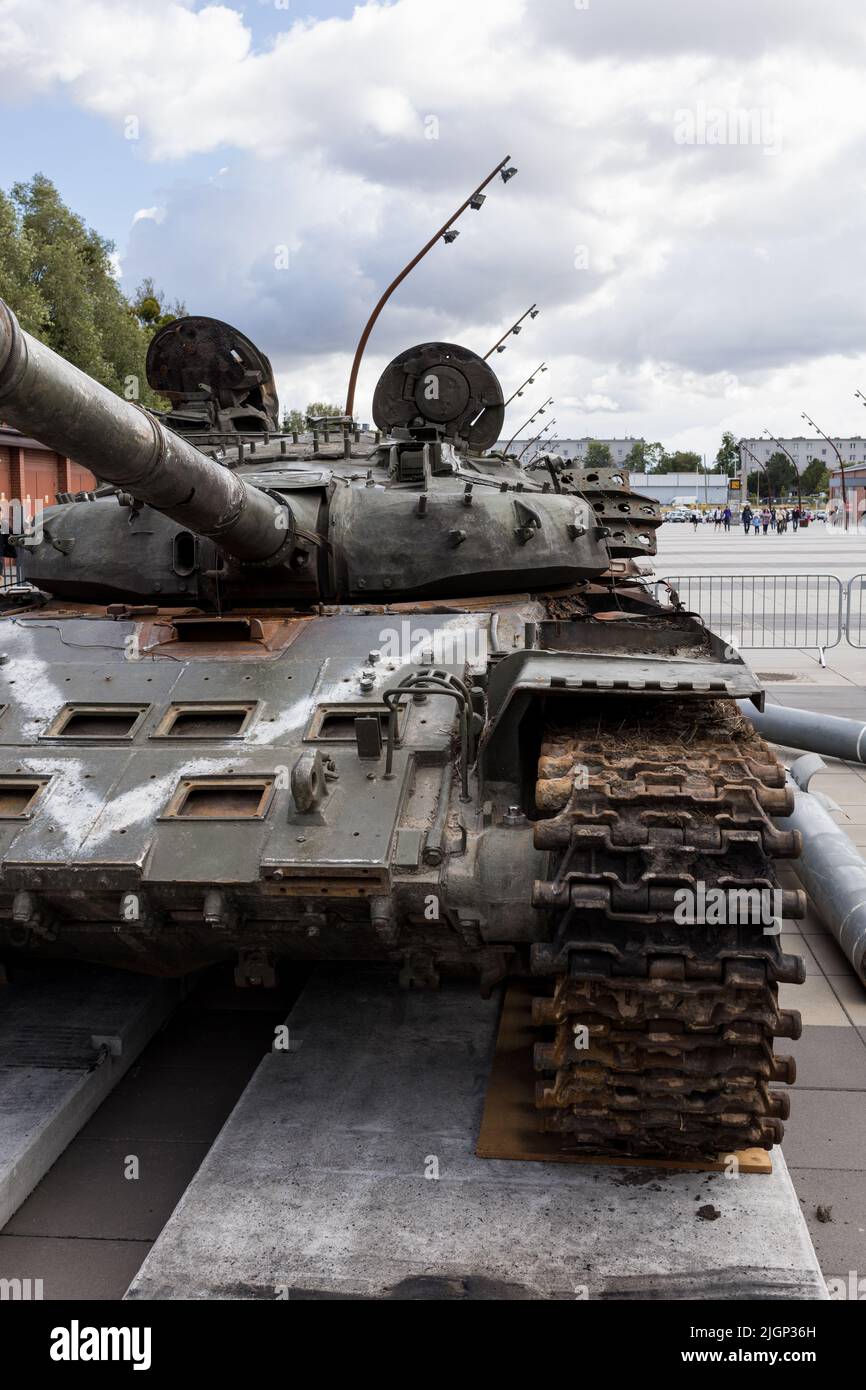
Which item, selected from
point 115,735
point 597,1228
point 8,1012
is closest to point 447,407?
point 115,735

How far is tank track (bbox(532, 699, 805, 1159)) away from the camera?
468 cm

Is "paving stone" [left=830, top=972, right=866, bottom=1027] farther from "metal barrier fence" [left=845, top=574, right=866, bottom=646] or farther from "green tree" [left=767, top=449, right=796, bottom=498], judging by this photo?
"green tree" [left=767, top=449, right=796, bottom=498]

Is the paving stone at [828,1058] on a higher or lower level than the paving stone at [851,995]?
lower

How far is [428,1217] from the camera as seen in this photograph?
524 cm

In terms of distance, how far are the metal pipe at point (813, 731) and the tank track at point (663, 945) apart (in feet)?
25.1

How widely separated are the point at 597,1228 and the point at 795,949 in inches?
147

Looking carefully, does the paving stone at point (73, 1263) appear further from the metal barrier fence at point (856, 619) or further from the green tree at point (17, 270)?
the green tree at point (17, 270)

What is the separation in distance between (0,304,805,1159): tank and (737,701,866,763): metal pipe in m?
5.78

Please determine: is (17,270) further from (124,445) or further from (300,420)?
(124,445)

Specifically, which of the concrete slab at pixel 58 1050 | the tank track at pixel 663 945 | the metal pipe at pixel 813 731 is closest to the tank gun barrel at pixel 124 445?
the tank track at pixel 663 945

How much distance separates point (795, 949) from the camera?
8.37 metres

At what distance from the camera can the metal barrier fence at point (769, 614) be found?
20.9 metres
